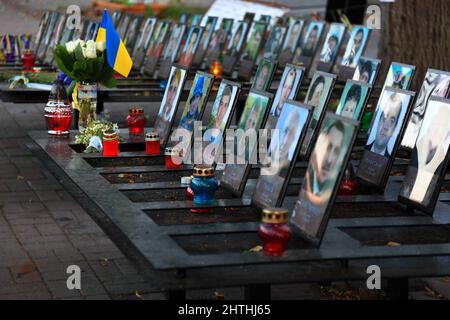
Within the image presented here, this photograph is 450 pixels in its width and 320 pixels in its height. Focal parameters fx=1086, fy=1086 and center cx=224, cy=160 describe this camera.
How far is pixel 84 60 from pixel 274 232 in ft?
11.9

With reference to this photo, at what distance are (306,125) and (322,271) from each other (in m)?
0.81

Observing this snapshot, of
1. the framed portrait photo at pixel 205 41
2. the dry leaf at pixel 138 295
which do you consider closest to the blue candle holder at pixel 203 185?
the dry leaf at pixel 138 295

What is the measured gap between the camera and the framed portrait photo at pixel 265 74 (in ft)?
26.0

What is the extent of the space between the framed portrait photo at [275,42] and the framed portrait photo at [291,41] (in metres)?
0.07

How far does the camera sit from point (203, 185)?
199 inches

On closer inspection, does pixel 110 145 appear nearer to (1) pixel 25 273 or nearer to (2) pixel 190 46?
(1) pixel 25 273

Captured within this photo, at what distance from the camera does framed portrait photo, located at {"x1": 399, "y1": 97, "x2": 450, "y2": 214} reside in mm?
4945

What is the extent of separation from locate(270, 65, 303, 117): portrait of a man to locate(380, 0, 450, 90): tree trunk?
2518mm

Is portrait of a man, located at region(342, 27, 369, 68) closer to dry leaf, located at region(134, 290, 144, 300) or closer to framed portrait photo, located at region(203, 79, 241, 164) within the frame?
framed portrait photo, located at region(203, 79, 241, 164)

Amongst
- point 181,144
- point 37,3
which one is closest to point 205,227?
point 181,144

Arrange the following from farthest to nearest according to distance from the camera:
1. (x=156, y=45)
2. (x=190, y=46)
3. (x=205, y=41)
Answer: (x=205, y=41)
(x=156, y=45)
(x=190, y=46)

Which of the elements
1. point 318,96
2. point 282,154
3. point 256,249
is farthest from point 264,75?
point 256,249

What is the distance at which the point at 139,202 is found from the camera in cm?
518

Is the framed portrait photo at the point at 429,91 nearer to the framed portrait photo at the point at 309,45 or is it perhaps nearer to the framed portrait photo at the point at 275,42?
the framed portrait photo at the point at 309,45
